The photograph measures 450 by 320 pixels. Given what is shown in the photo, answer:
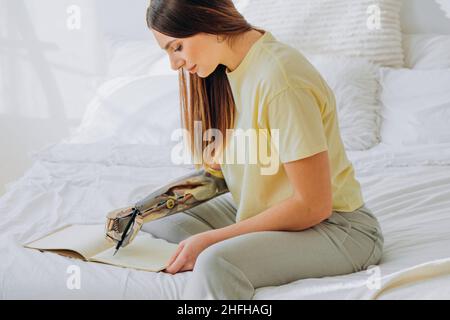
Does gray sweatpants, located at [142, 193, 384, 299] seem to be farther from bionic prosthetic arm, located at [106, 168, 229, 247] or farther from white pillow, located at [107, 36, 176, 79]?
white pillow, located at [107, 36, 176, 79]

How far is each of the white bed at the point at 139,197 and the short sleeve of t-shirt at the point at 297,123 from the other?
231 mm

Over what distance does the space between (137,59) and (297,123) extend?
1.59 meters

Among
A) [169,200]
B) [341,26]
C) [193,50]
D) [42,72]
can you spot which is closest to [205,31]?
[193,50]

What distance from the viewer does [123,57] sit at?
2719 millimetres

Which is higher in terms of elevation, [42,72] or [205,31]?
[205,31]

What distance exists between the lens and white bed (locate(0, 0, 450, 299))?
3.94ft

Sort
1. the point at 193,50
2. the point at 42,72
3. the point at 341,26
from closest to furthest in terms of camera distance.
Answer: the point at 193,50 < the point at 341,26 < the point at 42,72

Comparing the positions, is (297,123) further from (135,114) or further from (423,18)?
(423,18)

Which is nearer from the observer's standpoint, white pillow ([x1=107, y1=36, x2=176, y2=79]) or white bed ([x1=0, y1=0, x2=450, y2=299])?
white bed ([x1=0, y1=0, x2=450, y2=299])

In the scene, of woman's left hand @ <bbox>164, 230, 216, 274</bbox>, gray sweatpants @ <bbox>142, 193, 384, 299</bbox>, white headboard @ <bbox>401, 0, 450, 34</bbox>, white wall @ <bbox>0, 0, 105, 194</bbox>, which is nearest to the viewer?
gray sweatpants @ <bbox>142, 193, 384, 299</bbox>

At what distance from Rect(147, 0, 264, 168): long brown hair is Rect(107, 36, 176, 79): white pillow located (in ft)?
3.58

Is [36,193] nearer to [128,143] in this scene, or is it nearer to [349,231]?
[128,143]

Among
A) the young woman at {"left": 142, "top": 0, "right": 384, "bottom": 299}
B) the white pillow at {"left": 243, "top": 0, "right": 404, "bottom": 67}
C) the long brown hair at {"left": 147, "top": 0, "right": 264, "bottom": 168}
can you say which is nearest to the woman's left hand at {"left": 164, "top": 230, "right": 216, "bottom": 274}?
the young woman at {"left": 142, "top": 0, "right": 384, "bottom": 299}

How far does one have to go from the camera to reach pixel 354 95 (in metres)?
2.24
